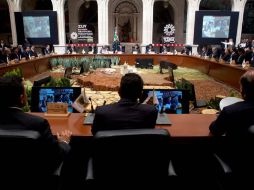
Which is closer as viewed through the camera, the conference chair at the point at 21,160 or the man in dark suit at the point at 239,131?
the conference chair at the point at 21,160

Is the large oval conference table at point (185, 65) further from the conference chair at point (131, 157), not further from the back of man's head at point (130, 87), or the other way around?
the conference chair at point (131, 157)

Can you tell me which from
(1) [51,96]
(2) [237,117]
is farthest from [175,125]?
(1) [51,96]

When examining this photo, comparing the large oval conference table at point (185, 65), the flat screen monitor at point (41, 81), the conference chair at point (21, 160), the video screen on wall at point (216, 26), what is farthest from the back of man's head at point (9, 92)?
the video screen on wall at point (216, 26)

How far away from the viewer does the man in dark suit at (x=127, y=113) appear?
1.84 meters

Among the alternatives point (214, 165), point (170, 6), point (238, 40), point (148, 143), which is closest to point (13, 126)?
point (148, 143)

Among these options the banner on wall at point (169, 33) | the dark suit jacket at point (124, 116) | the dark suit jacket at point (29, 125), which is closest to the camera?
the dark suit jacket at point (29, 125)

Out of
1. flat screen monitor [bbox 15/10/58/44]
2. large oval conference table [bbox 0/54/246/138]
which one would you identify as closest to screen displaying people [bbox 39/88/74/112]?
large oval conference table [bbox 0/54/246/138]

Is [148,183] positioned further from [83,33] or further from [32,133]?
[83,33]

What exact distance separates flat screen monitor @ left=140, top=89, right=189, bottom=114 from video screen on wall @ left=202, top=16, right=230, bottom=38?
15089mm

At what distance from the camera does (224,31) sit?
1683 centimetres

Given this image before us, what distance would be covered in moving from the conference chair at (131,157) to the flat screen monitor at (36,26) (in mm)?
16662

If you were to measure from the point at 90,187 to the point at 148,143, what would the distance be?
67 cm

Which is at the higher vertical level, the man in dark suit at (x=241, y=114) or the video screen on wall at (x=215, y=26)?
the video screen on wall at (x=215, y=26)

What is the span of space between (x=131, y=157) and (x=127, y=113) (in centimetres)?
40
